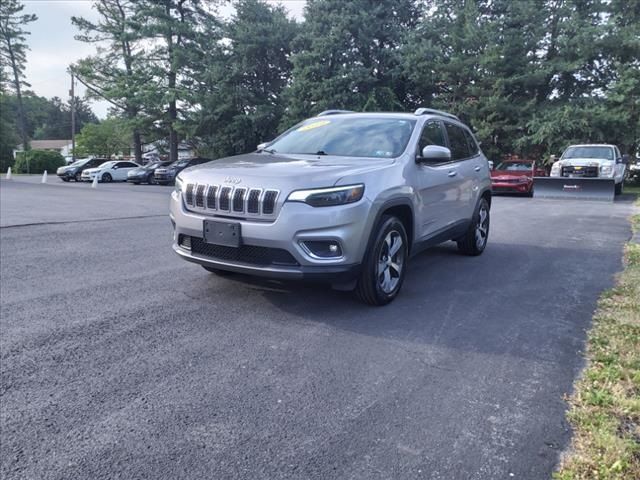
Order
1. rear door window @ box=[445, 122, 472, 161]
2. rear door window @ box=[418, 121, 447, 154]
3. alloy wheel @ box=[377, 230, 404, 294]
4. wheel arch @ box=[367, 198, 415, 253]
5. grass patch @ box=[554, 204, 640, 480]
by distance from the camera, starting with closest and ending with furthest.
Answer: grass patch @ box=[554, 204, 640, 480]
wheel arch @ box=[367, 198, 415, 253]
alloy wheel @ box=[377, 230, 404, 294]
rear door window @ box=[418, 121, 447, 154]
rear door window @ box=[445, 122, 472, 161]

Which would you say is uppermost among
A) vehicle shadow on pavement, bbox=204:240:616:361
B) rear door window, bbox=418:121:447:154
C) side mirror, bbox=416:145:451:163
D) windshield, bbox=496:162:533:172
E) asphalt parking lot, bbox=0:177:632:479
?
windshield, bbox=496:162:533:172

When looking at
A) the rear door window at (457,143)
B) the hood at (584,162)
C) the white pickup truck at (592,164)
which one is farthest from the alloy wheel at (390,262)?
→ the hood at (584,162)

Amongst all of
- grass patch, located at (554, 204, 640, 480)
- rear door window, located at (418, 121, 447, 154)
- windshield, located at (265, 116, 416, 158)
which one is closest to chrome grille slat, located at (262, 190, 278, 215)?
windshield, located at (265, 116, 416, 158)

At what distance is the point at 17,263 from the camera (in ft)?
18.5

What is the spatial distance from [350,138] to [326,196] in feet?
4.98

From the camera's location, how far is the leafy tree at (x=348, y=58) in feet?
91.5

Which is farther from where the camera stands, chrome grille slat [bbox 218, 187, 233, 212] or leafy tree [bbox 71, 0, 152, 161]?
leafy tree [bbox 71, 0, 152, 161]

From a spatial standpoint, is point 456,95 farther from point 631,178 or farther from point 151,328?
point 151,328

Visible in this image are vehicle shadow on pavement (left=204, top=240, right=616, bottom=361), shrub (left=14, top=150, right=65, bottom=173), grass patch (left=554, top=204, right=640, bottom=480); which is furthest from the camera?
shrub (left=14, top=150, right=65, bottom=173)

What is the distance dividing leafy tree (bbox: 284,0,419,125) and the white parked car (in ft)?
35.8

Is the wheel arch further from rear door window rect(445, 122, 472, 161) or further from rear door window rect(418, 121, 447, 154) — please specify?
rear door window rect(445, 122, 472, 161)

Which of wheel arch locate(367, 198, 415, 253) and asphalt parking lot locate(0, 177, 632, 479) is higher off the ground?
wheel arch locate(367, 198, 415, 253)

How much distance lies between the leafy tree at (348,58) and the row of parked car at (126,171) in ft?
25.1

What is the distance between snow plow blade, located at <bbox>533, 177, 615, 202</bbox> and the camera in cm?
1623
